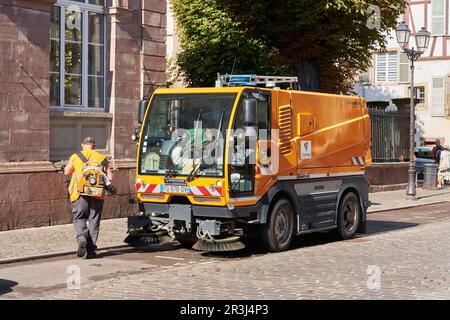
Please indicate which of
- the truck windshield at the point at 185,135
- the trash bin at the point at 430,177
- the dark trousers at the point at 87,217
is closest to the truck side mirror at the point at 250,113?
the truck windshield at the point at 185,135

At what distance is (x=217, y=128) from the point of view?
1173 cm

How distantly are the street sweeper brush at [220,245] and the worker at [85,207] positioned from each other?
4.94 feet

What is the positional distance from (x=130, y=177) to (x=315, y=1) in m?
7.94

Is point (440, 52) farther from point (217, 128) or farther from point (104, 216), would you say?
point (217, 128)

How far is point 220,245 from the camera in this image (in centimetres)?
1183

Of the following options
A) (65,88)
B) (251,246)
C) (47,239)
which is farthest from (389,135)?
(47,239)

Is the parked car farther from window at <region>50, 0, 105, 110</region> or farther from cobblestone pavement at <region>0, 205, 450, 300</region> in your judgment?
cobblestone pavement at <region>0, 205, 450, 300</region>

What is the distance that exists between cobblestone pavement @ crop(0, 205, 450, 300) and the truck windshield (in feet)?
4.42

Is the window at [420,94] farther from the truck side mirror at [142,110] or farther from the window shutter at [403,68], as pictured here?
the truck side mirror at [142,110]

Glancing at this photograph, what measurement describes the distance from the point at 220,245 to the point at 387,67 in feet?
117

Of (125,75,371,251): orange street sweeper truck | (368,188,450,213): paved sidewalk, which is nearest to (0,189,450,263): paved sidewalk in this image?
(125,75,371,251): orange street sweeper truck

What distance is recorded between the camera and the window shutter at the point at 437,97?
43.7 meters
